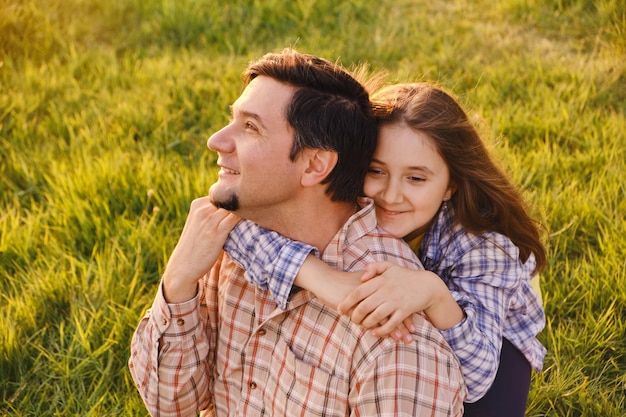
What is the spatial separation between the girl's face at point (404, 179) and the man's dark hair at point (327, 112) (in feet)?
0.27

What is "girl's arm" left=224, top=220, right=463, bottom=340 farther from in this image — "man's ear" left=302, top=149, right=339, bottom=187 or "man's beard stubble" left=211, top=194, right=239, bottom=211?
"man's ear" left=302, top=149, right=339, bottom=187

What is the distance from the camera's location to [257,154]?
244cm

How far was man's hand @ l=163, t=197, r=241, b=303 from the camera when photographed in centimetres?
237

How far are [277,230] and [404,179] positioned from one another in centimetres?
49

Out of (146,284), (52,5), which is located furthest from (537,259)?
(52,5)

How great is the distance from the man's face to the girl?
0.11 m

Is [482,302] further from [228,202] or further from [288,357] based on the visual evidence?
[228,202]

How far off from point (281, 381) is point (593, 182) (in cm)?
264

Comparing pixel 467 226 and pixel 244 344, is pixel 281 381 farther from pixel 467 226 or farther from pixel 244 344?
pixel 467 226

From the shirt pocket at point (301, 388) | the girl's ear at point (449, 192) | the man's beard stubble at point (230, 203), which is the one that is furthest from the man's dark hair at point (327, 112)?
the shirt pocket at point (301, 388)

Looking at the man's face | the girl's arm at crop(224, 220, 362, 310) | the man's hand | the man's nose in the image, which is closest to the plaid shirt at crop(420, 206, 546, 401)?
the girl's arm at crop(224, 220, 362, 310)

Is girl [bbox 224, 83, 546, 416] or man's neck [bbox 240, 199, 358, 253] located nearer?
girl [bbox 224, 83, 546, 416]

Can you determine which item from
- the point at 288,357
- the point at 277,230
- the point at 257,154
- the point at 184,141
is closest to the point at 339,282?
the point at 288,357

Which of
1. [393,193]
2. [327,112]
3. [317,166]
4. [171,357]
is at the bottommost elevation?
[171,357]
